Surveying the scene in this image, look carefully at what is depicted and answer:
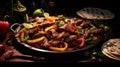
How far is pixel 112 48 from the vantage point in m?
5.45

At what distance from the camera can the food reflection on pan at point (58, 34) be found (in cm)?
522

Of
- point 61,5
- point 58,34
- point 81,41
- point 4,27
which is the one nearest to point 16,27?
point 4,27

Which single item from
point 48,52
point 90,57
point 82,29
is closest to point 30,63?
point 48,52

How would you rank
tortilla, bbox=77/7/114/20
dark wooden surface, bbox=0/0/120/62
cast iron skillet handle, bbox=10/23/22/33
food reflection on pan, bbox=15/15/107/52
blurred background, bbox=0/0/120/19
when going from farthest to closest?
tortilla, bbox=77/7/114/20
blurred background, bbox=0/0/120/19
cast iron skillet handle, bbox=10/23/22/33
food reflection on pan, bbox=15/15/107/52
dark wooden surface, bbox=0/0/120/62

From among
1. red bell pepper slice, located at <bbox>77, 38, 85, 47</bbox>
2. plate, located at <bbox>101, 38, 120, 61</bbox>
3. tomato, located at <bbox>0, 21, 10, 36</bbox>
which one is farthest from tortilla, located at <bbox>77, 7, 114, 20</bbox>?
tomato, located at <bbox>0, 21, 10, 36</bbox>

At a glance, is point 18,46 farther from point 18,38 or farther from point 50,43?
point 50,43

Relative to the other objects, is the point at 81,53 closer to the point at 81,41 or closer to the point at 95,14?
the point at 81,41

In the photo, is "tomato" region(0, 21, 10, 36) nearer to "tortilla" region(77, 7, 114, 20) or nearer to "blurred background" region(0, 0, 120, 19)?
"blurred background" region(0, 0, 120, 19)

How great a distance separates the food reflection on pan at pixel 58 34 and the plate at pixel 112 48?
252mm

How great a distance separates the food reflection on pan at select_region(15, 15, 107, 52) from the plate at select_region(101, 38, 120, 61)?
252 mm

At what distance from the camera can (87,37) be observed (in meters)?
5.54

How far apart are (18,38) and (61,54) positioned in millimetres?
1006

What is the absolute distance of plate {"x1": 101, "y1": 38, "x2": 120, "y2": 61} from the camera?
5246 millimetres

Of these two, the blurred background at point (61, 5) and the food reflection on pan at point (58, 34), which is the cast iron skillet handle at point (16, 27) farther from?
the blurred background at point (61, 5)
